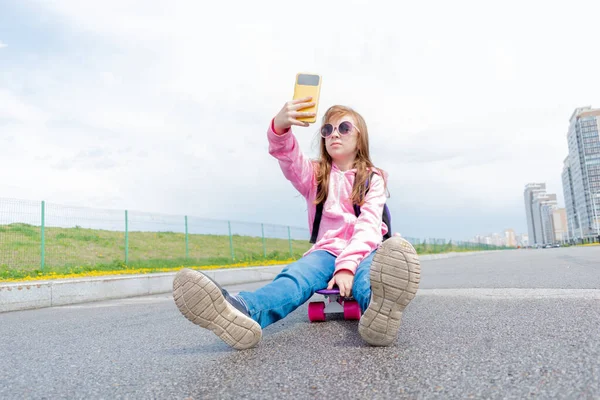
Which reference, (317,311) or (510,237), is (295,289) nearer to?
(317,311)

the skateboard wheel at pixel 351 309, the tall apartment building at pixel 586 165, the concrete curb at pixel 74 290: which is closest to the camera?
the skateboard wheel at pixel 351 309

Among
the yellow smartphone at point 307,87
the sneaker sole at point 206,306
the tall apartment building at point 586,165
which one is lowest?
the sneaker sole at point 206,306

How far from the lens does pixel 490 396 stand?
1171mm

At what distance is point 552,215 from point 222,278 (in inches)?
5882

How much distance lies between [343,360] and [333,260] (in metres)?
0.85

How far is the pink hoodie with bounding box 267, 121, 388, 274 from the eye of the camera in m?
2.37

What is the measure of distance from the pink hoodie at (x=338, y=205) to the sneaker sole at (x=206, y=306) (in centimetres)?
63

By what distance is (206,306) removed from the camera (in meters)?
1.76

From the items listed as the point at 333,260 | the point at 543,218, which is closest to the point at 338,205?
the point at 333,260

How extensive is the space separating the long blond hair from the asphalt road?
0.78m

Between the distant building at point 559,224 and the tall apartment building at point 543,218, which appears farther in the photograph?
the tall apartment building at point 543,218

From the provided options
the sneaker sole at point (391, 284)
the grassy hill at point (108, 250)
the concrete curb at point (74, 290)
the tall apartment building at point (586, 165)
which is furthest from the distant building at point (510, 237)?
the sneaker sole at point (391, 284)

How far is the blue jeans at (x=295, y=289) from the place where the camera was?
2021mm

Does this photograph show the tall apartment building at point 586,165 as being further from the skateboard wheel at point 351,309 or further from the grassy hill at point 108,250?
the skateboard wheel at point 351,309
